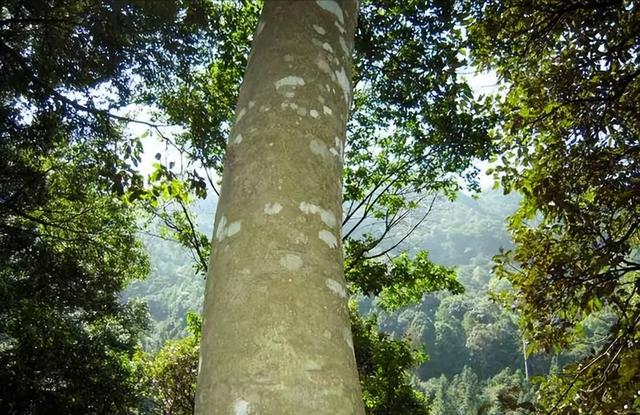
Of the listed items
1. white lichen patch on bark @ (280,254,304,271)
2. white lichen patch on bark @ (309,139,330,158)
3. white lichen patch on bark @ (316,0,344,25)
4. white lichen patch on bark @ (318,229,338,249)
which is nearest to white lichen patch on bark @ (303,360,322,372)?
white lichen patch on bark @ (280,254,304,271)

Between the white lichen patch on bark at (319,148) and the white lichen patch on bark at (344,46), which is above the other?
the white lichen patch on bark at (344,46)

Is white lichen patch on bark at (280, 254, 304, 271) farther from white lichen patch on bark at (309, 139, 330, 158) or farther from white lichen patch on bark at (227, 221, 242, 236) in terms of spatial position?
white lichen patch on bark at (309, 139, 330, 158)

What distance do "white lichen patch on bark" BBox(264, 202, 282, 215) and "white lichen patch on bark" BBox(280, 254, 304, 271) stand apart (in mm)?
141

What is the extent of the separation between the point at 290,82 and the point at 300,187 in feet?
1.43

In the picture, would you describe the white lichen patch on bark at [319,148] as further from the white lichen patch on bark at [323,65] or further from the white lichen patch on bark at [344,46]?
the white lichen patch on bark at [344,46]

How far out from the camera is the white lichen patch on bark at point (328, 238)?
1228 mm

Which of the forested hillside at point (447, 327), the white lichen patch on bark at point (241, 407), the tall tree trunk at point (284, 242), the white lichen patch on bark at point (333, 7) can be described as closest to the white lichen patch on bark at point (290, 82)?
the tall tree trunk at point (284, 242)

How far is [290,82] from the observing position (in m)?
1.48

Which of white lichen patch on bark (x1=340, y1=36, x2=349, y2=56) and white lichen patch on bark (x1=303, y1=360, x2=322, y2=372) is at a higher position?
white lichen patch on bark (x1=340, y1=36, x2=349, y2=56)

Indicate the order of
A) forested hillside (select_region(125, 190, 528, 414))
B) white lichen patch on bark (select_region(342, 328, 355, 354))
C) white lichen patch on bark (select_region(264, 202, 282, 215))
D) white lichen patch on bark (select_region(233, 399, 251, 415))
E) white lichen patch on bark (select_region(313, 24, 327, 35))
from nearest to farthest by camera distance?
white lichen patch on bark (select_region(233, 399, 251, 415))
white lichen patch on bark (select_region(342, 328, 355, 354))
white lichen patch on bark (select_region(264, 202, 282, 215))
white lichen patch on bark (select_region(313, 24, 327, 35))
forested hillside (select_region(125, 190, 528, 414))

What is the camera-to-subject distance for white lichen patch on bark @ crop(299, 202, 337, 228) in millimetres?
1234

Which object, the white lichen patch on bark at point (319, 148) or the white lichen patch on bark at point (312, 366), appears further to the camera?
the white lichen patch on bark at point (319, 148)

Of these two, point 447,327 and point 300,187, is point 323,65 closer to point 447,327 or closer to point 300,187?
point 300,187

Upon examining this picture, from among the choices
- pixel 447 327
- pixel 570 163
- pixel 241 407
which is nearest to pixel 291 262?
pixel 241 407
